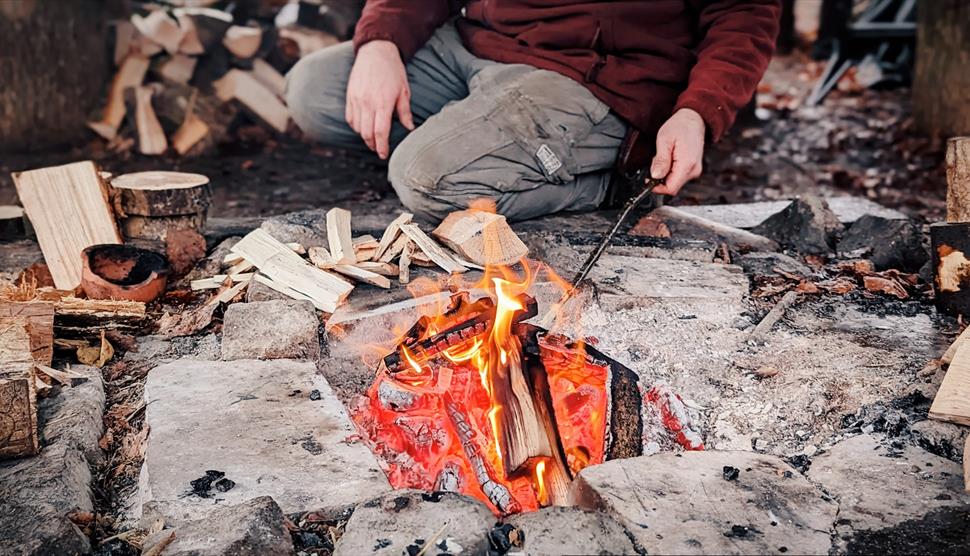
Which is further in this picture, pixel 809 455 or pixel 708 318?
pixel 708 318

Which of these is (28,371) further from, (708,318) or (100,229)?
(708,318)

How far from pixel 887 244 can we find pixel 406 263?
1.86 metres

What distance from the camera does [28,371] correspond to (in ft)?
7.07

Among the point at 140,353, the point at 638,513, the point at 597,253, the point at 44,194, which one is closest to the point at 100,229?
the point at 44,194

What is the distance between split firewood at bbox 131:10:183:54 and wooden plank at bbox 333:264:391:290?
3853 millimetres

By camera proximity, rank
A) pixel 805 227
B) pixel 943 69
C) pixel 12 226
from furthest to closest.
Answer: pixel 943 69 → pixel 805 227 → pixel 12 226

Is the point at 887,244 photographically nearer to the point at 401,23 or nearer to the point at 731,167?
the point at 401,23

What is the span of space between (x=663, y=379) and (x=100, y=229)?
2130 millimetres

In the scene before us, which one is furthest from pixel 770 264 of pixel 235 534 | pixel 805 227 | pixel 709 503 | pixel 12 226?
pixel 12 226

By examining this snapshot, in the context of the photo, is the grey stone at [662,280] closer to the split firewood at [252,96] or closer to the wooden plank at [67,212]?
the wooden plank at [67,212]

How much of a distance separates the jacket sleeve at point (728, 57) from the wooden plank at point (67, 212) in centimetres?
218

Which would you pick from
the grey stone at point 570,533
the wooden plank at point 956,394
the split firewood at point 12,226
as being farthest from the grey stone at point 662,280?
the split firewood at point 12,226

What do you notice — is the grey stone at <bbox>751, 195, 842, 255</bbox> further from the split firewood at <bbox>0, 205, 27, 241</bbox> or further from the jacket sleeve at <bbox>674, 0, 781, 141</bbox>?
the split firewood at <bbox>0, 205, 27, 241</bbox>

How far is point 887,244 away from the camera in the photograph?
3.40 m
